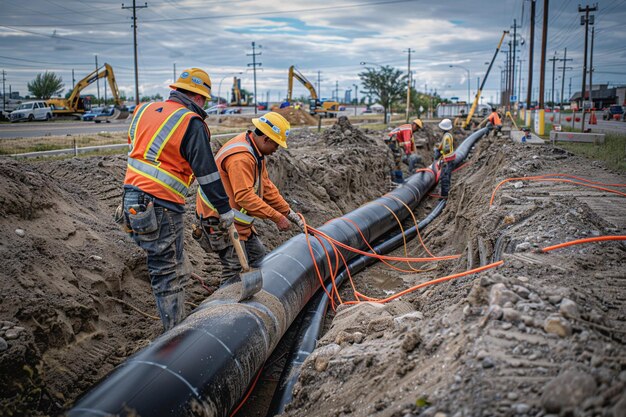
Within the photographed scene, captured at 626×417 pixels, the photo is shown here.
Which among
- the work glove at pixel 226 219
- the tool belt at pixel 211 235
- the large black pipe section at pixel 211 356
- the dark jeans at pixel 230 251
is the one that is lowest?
the large black pipe section at pixel 211 356

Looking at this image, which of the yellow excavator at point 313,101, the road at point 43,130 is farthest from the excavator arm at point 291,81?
the road at point 43,130

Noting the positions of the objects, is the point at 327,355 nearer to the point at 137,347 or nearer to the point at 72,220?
the point at 137,347

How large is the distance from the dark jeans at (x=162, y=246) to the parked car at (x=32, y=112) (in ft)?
101

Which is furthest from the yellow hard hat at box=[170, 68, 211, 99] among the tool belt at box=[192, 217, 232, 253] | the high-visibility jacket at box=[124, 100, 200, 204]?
the tool belt at box=[192, 217, 232, 253]

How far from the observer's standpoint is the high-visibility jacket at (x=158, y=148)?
402 centimetres

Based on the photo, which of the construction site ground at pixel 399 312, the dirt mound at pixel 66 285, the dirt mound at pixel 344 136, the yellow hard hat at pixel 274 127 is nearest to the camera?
the construction site ground at pixel 399 312

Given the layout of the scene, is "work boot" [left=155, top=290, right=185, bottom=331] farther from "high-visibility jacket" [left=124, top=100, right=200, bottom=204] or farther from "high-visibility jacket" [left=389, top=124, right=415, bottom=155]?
"high-visibility jacket" [left=389, top=124, right=415, bottom=155]

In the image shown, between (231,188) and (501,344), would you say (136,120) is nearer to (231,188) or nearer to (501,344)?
(231,188)

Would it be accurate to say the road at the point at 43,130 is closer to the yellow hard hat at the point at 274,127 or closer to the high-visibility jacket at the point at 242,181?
the high-visibility jacket at the point at 242,181

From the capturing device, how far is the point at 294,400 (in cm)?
345

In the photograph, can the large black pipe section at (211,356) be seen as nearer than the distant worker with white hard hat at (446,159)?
Yes

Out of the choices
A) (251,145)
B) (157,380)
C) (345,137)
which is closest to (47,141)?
(345,137)

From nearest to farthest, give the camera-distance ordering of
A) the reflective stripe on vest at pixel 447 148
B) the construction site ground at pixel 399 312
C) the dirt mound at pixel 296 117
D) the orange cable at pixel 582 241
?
the construction site ground at pixel 399 312
the orange cable at pixel 582 241
the reflective stripe on vest at pixel 447 148
the dirt mound at pixel 296 117

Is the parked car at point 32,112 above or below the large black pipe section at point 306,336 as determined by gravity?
above
